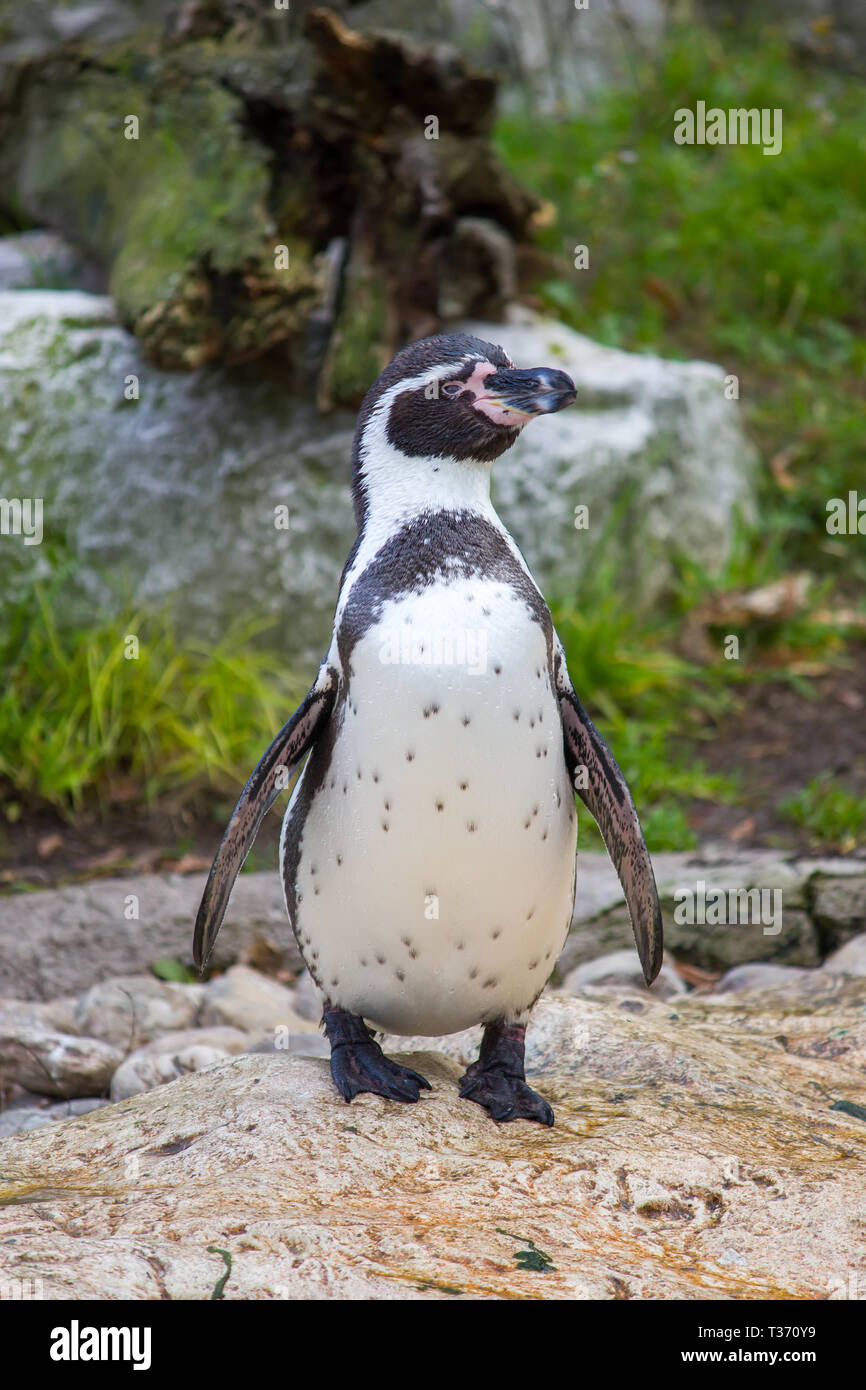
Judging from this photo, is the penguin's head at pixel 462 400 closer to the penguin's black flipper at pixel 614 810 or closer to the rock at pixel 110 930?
the penguin's black flipper at pixel 614 810

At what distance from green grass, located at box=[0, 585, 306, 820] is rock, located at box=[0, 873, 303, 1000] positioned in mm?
716

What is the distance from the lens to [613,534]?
7.04 meters

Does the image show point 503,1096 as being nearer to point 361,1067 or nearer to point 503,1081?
point 503,1081

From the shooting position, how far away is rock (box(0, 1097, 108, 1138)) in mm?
3596

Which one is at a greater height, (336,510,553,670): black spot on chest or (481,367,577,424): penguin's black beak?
(481,367,577,424): penguin's black beak

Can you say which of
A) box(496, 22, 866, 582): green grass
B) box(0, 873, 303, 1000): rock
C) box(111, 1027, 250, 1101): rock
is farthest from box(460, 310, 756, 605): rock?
box(111, 1027, 250, 1101): rock

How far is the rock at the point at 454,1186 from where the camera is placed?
7.34ft

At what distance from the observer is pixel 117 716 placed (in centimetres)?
592

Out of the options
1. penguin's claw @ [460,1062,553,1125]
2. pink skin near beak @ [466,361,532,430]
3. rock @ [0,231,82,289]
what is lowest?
penguin's claw @ [460,1062,553,1125]

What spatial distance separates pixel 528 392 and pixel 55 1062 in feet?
7.49

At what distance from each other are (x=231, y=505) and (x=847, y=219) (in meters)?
4.97

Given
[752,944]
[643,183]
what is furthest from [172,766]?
[643,183]

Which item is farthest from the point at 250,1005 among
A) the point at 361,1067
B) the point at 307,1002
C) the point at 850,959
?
the point at 850,959

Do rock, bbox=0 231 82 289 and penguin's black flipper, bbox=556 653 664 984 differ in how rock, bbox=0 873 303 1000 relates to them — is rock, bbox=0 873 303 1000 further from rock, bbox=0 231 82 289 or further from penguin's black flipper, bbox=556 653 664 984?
rock, bbox=0 231 82 289
